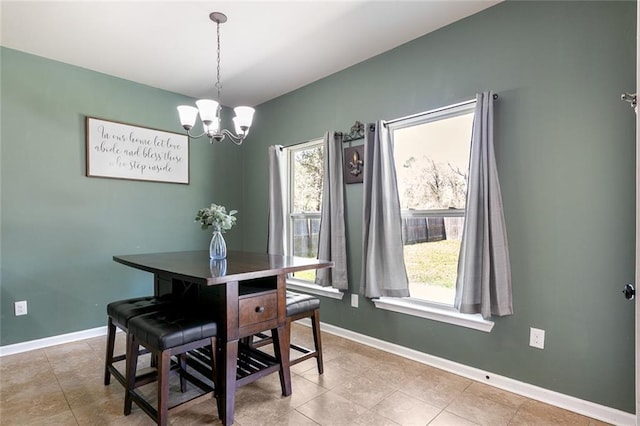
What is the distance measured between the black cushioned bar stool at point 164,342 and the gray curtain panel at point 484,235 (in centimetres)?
163

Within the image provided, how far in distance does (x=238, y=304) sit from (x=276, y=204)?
78.7 inches

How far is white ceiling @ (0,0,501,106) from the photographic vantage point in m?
2.21

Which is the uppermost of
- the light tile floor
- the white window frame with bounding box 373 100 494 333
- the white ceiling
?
the white ceiling

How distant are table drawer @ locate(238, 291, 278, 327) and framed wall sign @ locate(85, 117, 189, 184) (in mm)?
2332

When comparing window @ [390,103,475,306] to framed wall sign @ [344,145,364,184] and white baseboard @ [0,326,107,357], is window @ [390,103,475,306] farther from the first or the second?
white baseboard @ [0,326,107,357]

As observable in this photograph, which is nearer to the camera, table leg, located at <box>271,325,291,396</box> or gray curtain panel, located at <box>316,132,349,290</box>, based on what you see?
table leg, located at <box>271,325,291,396</box>

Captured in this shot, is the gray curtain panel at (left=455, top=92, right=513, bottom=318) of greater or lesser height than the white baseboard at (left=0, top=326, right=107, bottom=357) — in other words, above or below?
above

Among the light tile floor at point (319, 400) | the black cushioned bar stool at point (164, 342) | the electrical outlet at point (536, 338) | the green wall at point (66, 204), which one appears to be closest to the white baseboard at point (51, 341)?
the green wall at point (66, 204)

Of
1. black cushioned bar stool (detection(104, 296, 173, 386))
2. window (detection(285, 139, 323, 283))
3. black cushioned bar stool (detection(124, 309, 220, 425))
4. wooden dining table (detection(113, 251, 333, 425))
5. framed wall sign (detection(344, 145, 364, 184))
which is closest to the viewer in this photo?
black cushioned bar stool (detection(124, 309, 220, 425))

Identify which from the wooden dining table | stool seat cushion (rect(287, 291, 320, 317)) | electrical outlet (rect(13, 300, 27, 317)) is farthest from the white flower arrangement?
electrical outlet (rect(13, 300, 27, 317))

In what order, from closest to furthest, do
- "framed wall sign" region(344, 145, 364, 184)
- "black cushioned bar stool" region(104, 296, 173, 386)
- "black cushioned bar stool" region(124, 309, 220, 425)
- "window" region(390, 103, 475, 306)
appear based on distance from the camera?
"black cushioned bar stool" region(124, 309, 220, 425), "black cushioned bar stool" region(104, 296, 173, 386), "window" region(390, 103, 475, 306), "framed wall sign" region(344, 145, 364, 184)

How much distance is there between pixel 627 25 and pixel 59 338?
15.2 feet

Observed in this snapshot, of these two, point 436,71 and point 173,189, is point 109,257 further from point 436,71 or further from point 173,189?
point 436,71

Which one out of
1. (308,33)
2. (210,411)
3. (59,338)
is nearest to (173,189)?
(59,338)
